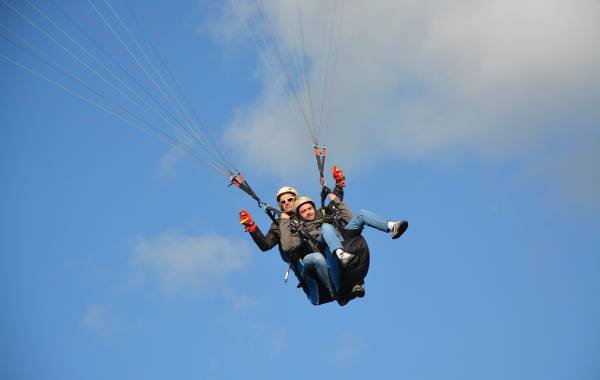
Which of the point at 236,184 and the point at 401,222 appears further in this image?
the point at 236,184

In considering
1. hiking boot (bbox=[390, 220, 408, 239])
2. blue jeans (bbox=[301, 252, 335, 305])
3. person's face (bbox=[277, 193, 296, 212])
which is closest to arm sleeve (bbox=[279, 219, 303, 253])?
blue jeans (bbox=[301, 252, 335, 305])

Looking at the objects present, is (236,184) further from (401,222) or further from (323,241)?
(401,222)

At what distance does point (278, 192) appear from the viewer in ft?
52.7

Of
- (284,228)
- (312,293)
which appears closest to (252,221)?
(284,228)

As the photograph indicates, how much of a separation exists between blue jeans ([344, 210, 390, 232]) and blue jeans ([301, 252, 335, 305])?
72 cm

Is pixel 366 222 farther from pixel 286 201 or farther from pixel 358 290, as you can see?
pixel 286 201

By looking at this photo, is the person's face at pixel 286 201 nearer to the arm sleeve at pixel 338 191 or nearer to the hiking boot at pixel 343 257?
the arm sleeve at pixel 338 191

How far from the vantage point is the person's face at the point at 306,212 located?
1532 centimetres

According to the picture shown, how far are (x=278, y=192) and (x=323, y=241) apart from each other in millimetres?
1797

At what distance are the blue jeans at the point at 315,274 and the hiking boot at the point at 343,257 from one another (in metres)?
0.66

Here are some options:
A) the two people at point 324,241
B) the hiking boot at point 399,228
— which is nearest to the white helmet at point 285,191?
the two people at point 324,241

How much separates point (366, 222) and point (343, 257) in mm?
754

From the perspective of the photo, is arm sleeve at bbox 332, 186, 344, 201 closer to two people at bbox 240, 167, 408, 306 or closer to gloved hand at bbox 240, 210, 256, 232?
two people at bbox 240, 167, 408, 306

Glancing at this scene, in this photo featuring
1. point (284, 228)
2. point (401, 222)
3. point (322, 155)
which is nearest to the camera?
point (401, 222)
